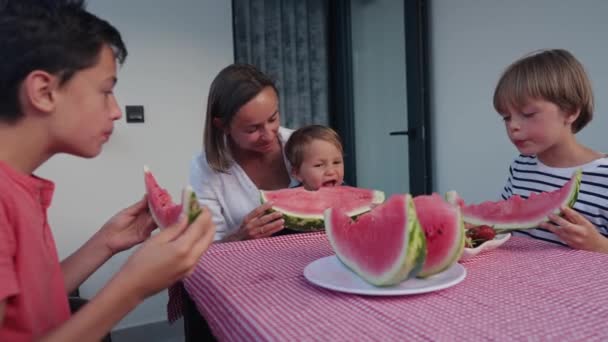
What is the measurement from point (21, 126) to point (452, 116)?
8.28 feet

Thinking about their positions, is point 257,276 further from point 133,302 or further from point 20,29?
point 20,29

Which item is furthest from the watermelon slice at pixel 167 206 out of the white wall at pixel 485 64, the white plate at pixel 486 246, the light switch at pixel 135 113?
the light switch at pixel 135 113

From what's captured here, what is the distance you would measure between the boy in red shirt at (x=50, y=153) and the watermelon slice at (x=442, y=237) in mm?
407

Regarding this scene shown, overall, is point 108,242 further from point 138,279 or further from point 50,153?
point 138,279

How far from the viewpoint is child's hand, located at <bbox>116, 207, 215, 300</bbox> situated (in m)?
0.82

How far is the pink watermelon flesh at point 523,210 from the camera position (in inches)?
47.4

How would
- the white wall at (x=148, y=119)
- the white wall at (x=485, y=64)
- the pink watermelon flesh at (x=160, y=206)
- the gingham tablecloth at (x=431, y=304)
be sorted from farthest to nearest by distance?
the white wall at (x=148, y=119), the white wall at (x=485, y=64), the pink watermelon flesh at (x=160, y=206), the gingham tablecloth at (x=431, y=304)

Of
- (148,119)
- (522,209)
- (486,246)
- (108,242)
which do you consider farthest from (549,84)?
(148,119)

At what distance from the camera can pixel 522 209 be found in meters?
1.26

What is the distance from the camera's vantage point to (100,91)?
991 mm

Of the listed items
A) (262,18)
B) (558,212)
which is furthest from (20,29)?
(262,18)

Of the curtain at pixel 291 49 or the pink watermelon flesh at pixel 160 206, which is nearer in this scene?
the pink watermelon flesh at pixel 160 206

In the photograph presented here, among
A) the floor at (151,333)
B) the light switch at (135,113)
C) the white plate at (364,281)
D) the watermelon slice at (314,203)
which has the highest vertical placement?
the light switch at (135,113)

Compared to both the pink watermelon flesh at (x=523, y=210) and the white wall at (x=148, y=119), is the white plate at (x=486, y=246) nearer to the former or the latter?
the pink watermelon flesh at (x=523, y=210)
